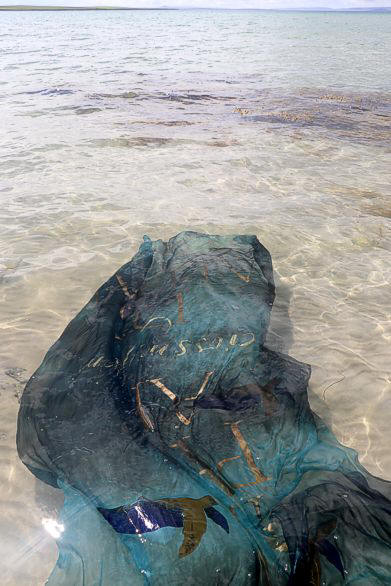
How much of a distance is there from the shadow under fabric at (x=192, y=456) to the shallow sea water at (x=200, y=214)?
1.57 ft

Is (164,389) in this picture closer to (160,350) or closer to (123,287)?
(160,350)

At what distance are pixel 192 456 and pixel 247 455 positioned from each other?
0.30m

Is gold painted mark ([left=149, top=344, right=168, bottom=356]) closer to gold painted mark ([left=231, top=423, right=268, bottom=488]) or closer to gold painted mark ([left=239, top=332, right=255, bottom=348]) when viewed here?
gold painted mark ([left=239, top=332, right=255, bottom=348])

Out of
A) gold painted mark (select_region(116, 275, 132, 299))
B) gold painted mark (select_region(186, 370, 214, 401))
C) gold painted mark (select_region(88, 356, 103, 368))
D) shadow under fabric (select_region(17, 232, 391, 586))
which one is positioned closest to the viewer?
shadow under fabric (select_region(17, 232, 391, 586))

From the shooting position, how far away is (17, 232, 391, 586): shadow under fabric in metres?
1.87

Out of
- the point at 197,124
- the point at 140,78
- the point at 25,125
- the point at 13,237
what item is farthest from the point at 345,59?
the point at 13,237

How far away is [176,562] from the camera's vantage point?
1.86 m

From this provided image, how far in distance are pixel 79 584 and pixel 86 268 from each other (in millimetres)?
3854

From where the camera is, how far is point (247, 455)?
2.33m

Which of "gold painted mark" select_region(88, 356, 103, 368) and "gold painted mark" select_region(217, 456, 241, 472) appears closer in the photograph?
"gold painted mark" select_region(217, 456, 241, 472)

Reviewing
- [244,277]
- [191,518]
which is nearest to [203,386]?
[191,518]

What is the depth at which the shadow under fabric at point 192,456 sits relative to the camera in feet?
6.14

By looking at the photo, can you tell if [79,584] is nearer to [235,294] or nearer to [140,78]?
[235,294]

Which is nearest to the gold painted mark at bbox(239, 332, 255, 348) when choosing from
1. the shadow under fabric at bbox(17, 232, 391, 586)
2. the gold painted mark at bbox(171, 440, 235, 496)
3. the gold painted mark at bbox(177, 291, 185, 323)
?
the shadow under fabric at bbox(17, 232, 391, 586)
